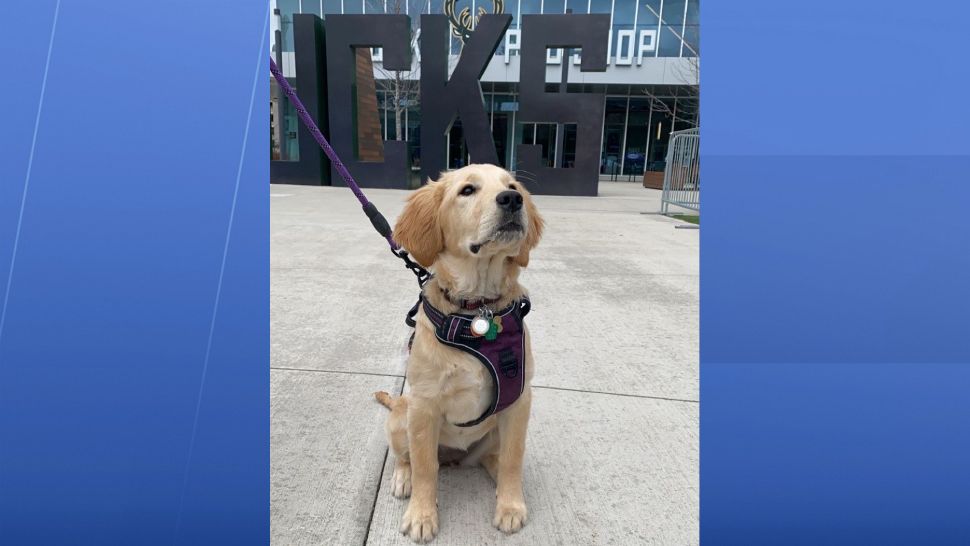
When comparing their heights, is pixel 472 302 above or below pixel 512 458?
above

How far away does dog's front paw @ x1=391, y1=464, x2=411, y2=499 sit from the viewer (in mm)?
2180

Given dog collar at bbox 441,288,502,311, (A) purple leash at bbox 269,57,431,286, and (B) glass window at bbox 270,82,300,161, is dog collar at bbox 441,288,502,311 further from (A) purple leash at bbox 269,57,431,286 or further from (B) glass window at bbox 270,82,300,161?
(B) glass window at bbox 270,82,300,161

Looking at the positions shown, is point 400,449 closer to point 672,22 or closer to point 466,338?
point 466,338

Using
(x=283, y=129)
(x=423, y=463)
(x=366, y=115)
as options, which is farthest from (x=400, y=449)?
(x=283, y=129)

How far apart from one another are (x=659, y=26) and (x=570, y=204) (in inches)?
560

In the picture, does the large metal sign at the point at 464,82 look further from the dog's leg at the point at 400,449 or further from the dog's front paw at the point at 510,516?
the dog's front paw at the point at 510,516

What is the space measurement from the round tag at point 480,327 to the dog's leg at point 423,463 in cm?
32

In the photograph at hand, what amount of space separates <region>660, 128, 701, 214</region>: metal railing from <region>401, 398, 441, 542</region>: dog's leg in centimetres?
1058

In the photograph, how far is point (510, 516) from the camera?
2.01m

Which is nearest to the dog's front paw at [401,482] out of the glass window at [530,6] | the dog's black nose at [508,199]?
the dog's black nose at [508,199]

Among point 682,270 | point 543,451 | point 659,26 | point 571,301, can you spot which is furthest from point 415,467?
point 659,26

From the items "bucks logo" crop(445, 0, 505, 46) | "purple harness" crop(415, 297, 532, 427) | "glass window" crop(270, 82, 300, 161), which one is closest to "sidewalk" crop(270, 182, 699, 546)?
"purple harness" crop(415, 297, 532, 427)

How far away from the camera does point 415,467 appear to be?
6.64ft

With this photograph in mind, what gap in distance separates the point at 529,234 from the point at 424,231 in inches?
16.7
